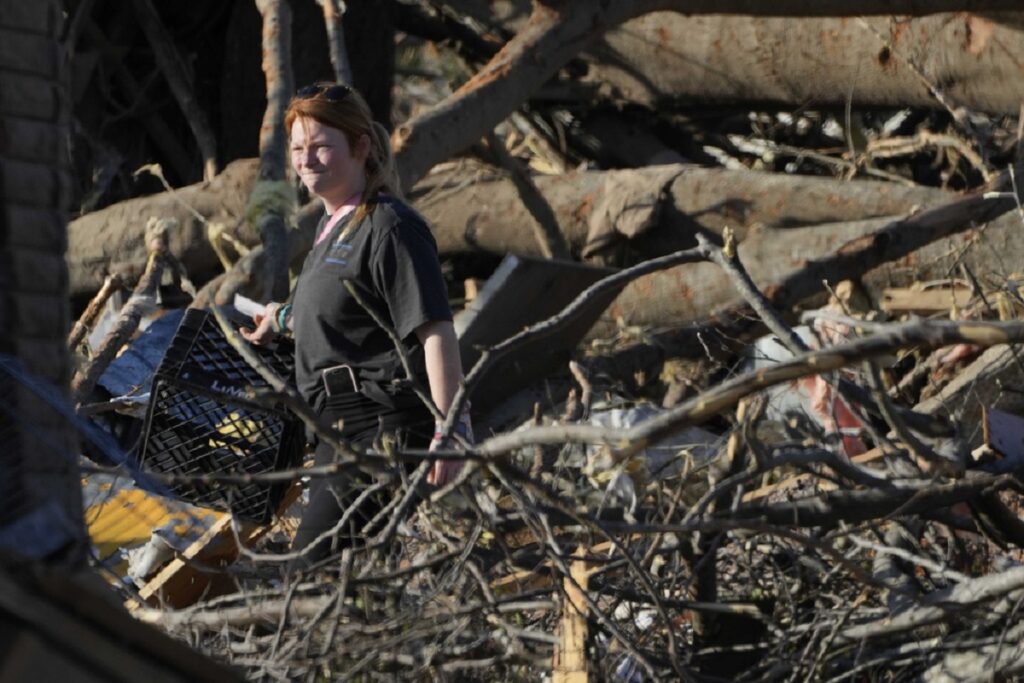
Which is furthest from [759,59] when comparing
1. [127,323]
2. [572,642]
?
[572,642]

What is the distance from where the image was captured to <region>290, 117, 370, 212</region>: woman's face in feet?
11.7

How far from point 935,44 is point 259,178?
3068mm

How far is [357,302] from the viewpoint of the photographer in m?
3.35

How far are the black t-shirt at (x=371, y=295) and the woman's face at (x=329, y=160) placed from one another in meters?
0.09

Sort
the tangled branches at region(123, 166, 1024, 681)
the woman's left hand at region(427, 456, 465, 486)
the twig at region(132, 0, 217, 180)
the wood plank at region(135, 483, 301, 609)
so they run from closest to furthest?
the tangled branches at region(123, 166, 1024, 681) → the woman's left hand at region(427, 456, 465, 486) → the wood plank at region(135, 483, 301, 609) → the twig at region(132, 0, 217, 180)

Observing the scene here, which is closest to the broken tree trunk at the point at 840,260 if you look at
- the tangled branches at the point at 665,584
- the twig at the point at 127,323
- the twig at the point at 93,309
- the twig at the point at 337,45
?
A: the twig at the point at 337,45

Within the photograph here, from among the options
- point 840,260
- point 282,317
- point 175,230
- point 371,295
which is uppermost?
point 371,295

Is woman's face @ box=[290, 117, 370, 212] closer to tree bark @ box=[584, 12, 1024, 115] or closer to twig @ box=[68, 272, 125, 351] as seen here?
twig @ box=[68, 272, 125, 351]

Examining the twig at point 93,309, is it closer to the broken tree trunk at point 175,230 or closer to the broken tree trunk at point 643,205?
the broken tree trunk at point 175,230

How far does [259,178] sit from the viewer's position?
6.10 m

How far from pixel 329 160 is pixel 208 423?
811mm

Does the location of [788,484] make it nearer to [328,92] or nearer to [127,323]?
[328,92]

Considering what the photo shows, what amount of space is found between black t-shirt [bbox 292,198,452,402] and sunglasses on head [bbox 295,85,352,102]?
295mm

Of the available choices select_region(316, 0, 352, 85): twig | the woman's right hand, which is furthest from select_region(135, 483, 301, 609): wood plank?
select_region(316, 0, 352, 85): twig
